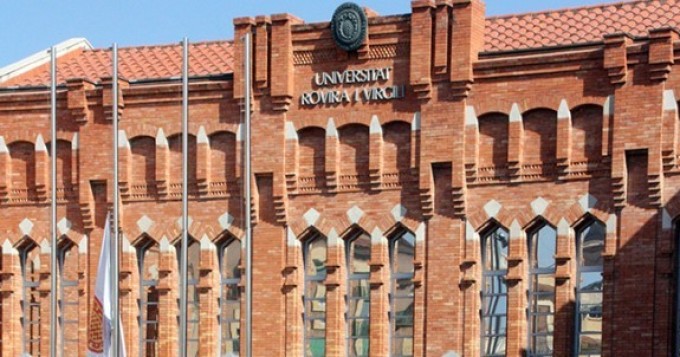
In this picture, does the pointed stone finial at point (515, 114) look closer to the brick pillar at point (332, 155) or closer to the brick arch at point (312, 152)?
the brick pillar at point (332, 155)

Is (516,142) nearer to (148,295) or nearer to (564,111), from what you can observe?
(564,111)

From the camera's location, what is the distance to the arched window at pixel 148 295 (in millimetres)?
55344

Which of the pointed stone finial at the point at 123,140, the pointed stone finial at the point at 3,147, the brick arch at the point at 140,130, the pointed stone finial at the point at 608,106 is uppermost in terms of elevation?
the pointed stone finial at the point at 608,106

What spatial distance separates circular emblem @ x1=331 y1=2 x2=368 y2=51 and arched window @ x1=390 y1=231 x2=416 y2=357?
471cm

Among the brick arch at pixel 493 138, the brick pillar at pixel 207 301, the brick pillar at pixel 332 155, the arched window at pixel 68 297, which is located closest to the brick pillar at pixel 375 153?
the brick pillar at pixel 332 155

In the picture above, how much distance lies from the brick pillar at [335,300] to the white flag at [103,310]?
16.4ft

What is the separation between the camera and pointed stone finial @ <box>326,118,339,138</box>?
52.4m

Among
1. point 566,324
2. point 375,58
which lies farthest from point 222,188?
point 566,324

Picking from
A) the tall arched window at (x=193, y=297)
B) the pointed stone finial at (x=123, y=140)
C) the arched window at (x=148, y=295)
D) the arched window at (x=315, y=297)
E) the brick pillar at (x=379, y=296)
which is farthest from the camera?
the arched window at (x=148, y=295)

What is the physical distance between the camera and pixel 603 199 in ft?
160

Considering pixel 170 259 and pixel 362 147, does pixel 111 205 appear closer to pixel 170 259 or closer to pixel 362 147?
pixel 170 259

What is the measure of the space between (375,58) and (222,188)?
5.34m

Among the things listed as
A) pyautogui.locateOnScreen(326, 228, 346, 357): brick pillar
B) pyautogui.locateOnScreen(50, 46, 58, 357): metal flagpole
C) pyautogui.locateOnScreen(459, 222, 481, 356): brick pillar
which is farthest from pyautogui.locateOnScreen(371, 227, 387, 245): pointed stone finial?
pyautogui.locateOnScreen(50, 46, 58, 357): metal flagpole

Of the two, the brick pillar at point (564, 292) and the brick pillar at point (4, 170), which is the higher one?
the brick pillar at point (4, 170)
